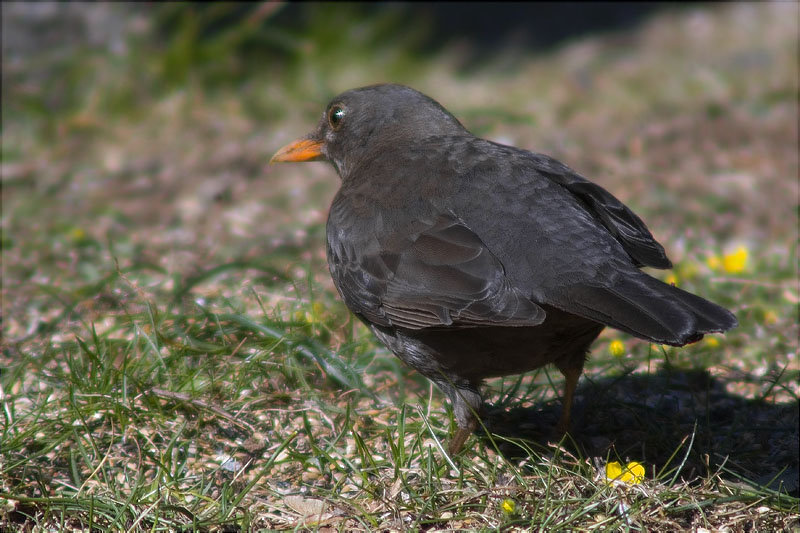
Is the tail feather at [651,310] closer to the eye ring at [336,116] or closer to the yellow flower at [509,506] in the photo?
the yellow flower at [509,506]

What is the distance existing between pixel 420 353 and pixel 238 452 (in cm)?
91

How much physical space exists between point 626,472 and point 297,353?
162cm

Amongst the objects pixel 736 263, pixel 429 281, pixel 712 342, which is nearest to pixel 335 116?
pixel 429 281

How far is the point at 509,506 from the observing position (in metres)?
3.12

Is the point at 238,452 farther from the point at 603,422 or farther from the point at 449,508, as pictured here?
the point at 603,422

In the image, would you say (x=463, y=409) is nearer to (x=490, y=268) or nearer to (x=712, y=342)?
(x=490, y=268)

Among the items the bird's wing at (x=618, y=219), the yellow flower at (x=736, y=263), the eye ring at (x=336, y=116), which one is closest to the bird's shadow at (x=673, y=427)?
the bird's wing at (x=618, y=219)

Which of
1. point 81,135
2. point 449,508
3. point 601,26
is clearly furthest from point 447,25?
point 449,508

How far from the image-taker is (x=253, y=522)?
10.6ft

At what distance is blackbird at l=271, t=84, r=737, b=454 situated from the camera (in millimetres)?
3080

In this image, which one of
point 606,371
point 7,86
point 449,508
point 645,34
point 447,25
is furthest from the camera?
point 645,34

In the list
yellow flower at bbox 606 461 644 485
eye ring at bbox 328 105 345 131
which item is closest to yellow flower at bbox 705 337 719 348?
yellow flower at bbox 606 461 644 485

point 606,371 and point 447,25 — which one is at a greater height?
point 447,25

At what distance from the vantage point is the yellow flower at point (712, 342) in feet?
15.3
